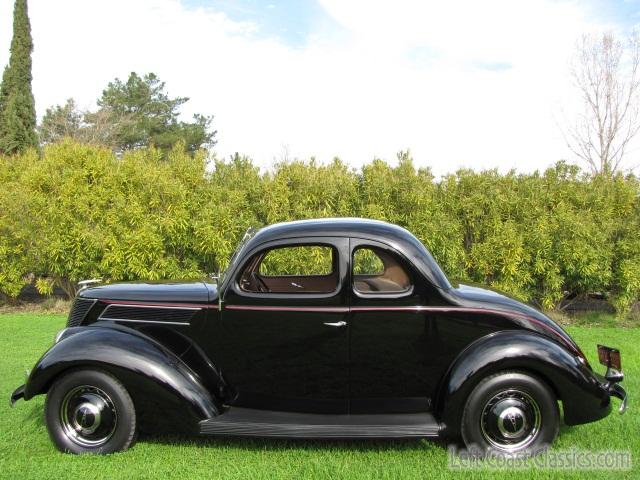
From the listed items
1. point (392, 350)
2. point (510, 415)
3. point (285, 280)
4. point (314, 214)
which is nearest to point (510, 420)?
point (510, 415)

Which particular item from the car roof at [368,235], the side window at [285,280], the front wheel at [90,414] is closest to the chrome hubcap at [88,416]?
the front wheel at [90,414]

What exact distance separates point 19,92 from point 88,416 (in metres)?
23.4

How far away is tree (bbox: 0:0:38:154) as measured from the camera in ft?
73.3

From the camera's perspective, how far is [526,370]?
372 cm

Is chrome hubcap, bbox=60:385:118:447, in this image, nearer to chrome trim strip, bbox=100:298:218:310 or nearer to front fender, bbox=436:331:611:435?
chrome trim strip, bbox=100:298:218:310

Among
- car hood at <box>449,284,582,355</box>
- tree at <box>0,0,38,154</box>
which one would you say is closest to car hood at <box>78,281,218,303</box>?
car hood at <box>449,284,582,355</box>

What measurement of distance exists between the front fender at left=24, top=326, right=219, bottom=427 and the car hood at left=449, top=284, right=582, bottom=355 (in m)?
1.98

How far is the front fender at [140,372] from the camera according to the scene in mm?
3750

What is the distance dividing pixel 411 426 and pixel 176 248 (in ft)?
21.0

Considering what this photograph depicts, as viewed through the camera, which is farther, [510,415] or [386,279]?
[386,279]

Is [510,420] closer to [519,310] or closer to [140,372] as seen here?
[519,310]

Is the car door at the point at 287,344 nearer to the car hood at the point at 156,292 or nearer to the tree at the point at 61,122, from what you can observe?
the car hood at the point at 156,292

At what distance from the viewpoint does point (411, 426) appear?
11.9 ft

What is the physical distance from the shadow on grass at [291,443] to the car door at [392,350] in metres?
0.31
